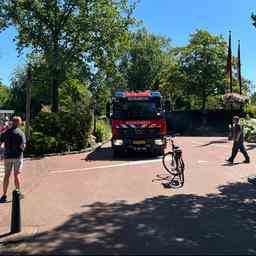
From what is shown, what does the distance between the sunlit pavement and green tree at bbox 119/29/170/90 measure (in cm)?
5918

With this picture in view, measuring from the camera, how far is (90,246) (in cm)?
713

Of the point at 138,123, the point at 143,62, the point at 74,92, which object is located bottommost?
the point at 138,123

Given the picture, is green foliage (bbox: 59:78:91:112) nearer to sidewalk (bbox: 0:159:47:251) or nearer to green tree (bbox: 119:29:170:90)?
sidewalk (bbox: 0:159:47:251)

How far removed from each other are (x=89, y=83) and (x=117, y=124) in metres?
14.2

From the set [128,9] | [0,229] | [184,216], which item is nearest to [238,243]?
[184,216]

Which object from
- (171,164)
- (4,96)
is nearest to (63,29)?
(171,164)

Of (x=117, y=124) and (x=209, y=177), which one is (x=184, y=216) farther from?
(x=117, y=124)

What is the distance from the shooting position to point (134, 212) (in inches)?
375

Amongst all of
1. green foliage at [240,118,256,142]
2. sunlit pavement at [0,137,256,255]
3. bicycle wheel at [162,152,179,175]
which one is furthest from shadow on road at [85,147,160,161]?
green foliage at [240,118,256,142]

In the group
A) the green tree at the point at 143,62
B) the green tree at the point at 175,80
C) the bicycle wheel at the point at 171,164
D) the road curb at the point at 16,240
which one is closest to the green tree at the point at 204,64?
the green tree at the point at 175,80

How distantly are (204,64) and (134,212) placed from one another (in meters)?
39.0

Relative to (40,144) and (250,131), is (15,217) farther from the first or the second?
(250,131)

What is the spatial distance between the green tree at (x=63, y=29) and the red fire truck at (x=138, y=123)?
7860 millimetres

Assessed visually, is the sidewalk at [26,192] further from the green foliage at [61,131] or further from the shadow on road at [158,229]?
the green foliage at [61,131]
